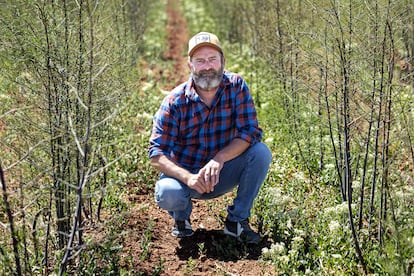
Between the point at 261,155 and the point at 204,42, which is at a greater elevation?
the point at 204,42

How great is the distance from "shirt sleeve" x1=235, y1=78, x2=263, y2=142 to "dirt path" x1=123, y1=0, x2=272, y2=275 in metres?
0.72

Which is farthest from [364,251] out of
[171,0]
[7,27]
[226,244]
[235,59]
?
Answer: [171,0]

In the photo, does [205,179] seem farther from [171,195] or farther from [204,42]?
[204,42]

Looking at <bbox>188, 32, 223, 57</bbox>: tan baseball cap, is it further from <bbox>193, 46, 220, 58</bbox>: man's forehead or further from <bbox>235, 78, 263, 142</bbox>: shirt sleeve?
<bbox>235, 78, 263, 142</bbox>: shirt sleeve

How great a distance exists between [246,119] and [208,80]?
38 cm

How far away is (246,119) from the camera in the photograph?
143 inches

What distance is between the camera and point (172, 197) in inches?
136

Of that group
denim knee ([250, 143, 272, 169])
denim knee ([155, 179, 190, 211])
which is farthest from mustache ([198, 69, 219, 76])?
denim knee ([155, 179, 190, 211])

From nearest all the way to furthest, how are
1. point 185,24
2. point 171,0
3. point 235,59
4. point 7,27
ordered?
point 7,27, point 235,59, point 185,24, point 171,0

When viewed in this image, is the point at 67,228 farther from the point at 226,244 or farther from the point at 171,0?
the point at 171,0

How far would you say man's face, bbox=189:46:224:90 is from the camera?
3580mm

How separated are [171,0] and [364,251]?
64.5ft

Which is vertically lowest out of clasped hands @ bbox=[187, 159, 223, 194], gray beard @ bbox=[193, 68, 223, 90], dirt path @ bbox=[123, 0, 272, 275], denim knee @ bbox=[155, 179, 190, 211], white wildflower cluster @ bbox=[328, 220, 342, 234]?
dirt path @ bbox=[123, 0, 272, 275]

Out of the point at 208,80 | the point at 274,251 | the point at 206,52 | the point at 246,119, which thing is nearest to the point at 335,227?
the point at 274,251
